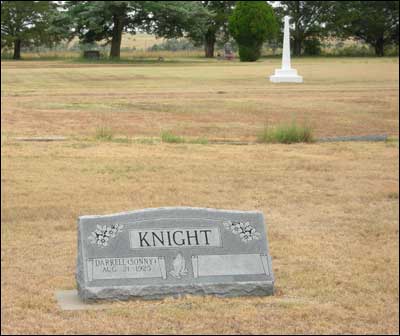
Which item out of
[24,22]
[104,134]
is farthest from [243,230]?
[24,22]

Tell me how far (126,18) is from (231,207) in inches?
1598

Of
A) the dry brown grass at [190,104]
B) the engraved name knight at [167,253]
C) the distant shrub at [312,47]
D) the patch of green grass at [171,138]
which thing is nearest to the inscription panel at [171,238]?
the engraved name knight at [167,253]

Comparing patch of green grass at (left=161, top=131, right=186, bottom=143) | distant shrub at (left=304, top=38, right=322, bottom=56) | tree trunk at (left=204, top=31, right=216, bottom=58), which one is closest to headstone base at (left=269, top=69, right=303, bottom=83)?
patch of green grass at (left=161, top=131, right=186, bottom=143)

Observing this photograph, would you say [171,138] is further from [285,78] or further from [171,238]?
[285,78]

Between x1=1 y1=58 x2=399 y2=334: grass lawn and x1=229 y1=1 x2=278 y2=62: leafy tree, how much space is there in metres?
27.4

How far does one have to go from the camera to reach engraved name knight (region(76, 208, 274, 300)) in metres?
6.01

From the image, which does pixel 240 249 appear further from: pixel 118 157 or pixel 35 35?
pixel 35 35

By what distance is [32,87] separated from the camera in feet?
87.6

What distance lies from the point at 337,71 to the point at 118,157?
85.4 ft

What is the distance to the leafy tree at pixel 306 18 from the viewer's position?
63.8m

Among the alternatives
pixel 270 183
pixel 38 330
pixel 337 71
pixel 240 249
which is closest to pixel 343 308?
pixel 240 249

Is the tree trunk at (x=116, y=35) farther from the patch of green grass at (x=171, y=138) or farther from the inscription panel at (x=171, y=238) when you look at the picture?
the inscription panel at (x=171, y=238)

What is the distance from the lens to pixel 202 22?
51562 millimetres

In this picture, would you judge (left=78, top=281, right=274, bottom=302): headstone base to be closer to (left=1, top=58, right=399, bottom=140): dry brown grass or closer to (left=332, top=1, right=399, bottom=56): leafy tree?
(left=1, top=58, right=399, bottom=140): dry brown grass
